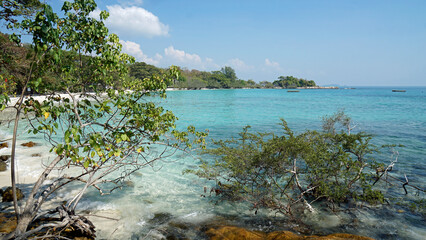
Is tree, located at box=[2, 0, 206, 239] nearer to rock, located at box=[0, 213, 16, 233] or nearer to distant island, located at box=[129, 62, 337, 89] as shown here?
rock, located at box=[0, 213, 16, 233]

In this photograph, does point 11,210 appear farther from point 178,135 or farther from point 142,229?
point 178,135

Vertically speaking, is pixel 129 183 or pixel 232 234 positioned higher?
pixel 232 234

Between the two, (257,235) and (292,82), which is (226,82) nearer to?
(292,82)

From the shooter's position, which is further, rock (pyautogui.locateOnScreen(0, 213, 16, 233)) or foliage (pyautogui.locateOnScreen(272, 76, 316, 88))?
foliage (pyautogui.locateOnScreen(272, 76, 316, 88))

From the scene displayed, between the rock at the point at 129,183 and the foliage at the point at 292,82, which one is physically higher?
the foliage at the point at 292,82

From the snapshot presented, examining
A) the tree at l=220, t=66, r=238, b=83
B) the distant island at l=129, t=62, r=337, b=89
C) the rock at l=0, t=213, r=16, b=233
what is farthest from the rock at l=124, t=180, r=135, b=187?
the tree at l=220, t=66, r=238, b=83

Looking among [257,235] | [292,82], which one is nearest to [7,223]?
[257,235]

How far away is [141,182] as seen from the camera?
904 centimetres

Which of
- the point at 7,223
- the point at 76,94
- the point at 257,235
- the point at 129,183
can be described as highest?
the point at 76,94

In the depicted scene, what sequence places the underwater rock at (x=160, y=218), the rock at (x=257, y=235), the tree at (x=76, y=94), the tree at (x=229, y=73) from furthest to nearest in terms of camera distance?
the tree at (x=229, y=73) < the underwater rock at (x=160, y=218) < the rock at (x=257, y=235) < the tree at (x=76, y=94)

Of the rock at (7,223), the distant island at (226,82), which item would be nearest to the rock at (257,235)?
the rock at (7,223)

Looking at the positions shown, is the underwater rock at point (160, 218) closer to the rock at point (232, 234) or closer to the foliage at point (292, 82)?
the rock at point (232, 234)

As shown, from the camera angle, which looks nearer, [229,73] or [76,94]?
[76,94]

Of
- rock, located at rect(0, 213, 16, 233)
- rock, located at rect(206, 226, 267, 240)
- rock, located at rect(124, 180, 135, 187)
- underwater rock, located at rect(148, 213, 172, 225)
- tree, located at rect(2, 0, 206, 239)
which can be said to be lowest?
rock, located at rect(124, 180, 135, 187)
